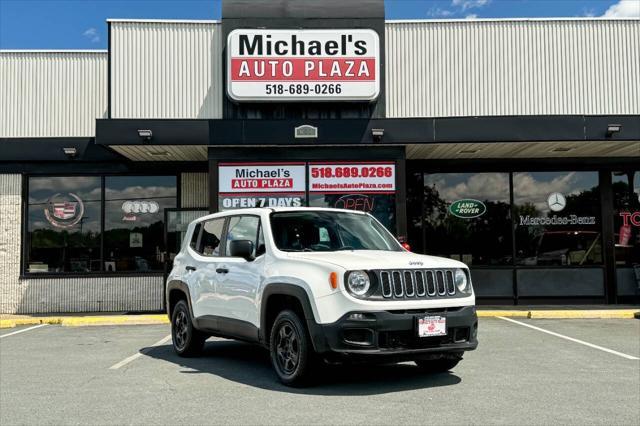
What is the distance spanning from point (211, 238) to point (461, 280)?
325 cm

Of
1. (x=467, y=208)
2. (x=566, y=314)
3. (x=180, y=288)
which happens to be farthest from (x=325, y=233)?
(x=467, y=208)

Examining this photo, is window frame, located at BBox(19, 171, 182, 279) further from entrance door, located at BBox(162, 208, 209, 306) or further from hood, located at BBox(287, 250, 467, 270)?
hood, located at BBox(287, 250, 467, 270)

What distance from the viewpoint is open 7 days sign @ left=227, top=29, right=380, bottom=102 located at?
13789 mm

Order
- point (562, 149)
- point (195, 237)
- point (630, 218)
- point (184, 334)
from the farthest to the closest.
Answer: point (630, 218) → point (562, 149) → point (195, 237) → point (184, 334)

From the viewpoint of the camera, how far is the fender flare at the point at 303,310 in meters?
6.00

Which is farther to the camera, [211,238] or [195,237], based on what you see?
[195,237]

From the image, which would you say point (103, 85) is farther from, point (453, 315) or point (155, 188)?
point (453, 315)

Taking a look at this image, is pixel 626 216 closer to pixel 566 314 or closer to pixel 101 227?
pixel 566 314

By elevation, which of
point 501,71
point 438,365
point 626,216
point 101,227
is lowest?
point 438,365

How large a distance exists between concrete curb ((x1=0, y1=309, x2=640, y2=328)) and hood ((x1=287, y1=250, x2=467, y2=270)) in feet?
23.4

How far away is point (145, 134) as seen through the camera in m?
13.3

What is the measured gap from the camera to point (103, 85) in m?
15.4

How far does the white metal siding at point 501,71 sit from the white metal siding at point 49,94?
6.92 metres

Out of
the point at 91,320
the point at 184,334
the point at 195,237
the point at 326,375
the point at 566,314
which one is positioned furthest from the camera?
the point at 566,314
